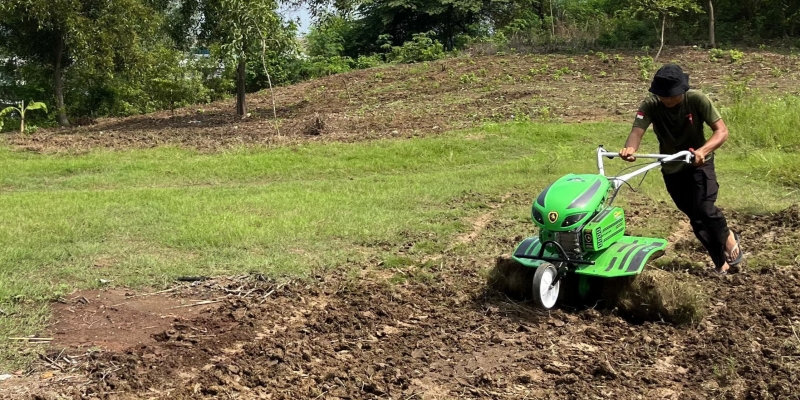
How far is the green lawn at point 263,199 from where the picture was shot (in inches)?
268

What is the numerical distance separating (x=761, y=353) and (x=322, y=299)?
3.13m

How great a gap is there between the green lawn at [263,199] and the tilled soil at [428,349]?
64 centimetres

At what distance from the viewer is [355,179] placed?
11.6 metres

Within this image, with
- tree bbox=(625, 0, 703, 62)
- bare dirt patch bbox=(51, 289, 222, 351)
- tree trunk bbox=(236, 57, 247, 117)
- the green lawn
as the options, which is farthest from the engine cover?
tree bbox=(625, 0, 703, 62)

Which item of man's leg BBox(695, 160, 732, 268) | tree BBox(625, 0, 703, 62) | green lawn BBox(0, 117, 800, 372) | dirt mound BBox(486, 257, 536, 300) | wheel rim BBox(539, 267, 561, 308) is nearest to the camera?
wheel rim BBox(539, 267, 561, 308)

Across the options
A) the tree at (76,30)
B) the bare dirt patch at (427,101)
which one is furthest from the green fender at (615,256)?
the tree at (76,30)

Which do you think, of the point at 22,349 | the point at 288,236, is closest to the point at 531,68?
the point at 288,236

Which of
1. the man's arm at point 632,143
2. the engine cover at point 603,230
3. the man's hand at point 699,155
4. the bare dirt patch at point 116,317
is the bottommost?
the bare dirt patch at point 116,317

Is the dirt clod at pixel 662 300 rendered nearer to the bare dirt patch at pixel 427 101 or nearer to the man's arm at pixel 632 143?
the man's arm at pixel 632 143

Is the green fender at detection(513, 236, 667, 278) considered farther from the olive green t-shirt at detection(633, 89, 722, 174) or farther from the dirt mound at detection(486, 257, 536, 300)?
the olive green t-shirt at detection(633, 89, 722, 174)

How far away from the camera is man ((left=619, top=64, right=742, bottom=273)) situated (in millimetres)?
5762

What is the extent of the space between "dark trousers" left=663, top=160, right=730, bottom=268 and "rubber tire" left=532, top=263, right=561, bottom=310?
151 cm

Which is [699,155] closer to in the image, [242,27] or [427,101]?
[242,27]

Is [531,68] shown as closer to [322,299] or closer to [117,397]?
[322,299]
